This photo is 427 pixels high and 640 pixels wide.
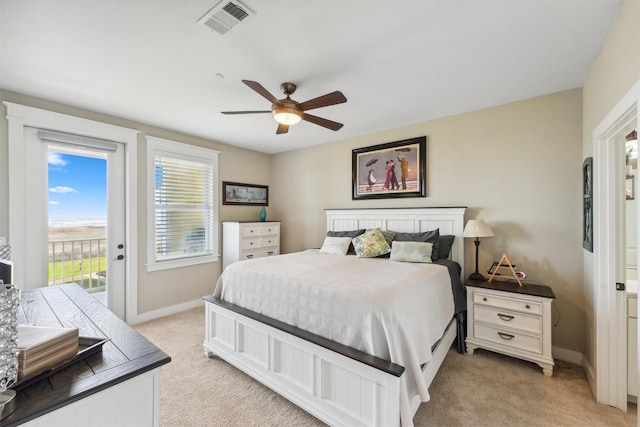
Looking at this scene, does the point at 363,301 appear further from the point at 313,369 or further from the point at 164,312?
the point at 164,312

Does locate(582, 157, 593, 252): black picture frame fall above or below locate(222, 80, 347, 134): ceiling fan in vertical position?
below

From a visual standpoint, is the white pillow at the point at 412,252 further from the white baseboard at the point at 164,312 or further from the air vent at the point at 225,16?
the white baseboard at the point at 164,312

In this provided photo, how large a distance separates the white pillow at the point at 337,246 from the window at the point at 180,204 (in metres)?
1.93

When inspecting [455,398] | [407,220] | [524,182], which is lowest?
[455,398]

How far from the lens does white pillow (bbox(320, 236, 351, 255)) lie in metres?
3.51

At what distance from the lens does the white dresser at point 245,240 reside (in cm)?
418

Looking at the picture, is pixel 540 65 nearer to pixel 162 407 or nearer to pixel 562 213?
pixel 562 213

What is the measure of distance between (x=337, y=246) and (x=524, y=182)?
2.21m

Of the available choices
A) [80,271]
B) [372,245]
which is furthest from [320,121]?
[80,271]

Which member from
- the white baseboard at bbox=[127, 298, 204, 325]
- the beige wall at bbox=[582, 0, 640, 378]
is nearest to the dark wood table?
the white baseboard at bbox=[127, 298, 204, 325]

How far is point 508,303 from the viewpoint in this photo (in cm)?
250

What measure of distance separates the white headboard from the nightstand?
1.73ft

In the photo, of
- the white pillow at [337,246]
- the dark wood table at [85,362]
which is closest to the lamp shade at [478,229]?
the white pillow at [337,246]

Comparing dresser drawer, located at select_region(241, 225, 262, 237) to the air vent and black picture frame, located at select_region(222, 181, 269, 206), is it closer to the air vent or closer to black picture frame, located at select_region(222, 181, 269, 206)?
black picture frame, located at select_region(222, 181, 269, 206)
